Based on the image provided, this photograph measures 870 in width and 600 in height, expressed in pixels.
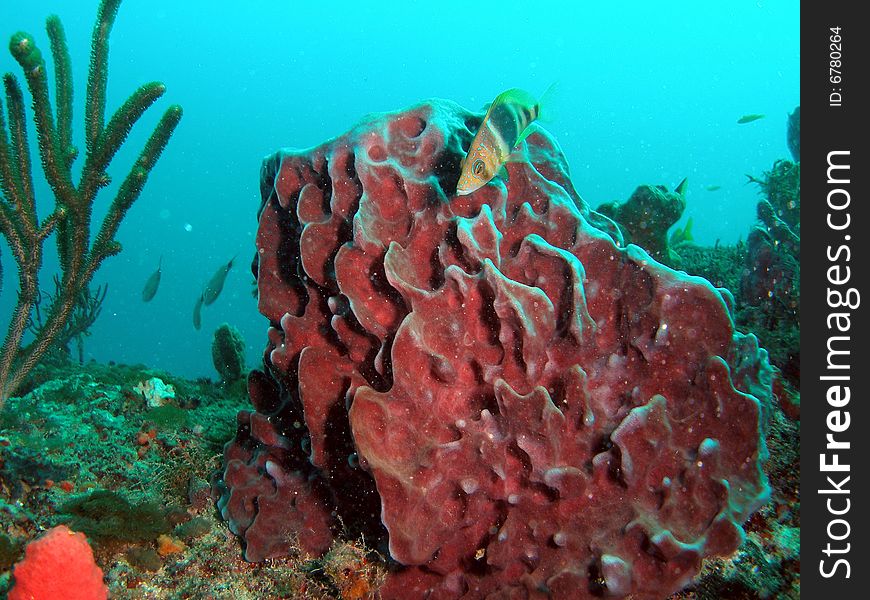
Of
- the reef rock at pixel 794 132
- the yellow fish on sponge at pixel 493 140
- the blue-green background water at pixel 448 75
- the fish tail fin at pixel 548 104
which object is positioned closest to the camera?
the yellow fish on sponge at pixel 493 140

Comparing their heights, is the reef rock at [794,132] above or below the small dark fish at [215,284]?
above

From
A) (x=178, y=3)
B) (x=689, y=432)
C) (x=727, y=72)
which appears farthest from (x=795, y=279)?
(x=727, y=72)

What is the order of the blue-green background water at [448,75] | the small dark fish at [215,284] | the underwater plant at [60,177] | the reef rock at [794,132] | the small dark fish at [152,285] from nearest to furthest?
the underwater plant at [60,177] → the small dark fish at [215,284] → the reef rock at [794,132] → the small dark fish at [152,285] → the blue-green background water at [448,75]

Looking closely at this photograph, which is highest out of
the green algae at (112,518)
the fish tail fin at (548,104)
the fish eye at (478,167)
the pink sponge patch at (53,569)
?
the fish tail fin at (548,104)

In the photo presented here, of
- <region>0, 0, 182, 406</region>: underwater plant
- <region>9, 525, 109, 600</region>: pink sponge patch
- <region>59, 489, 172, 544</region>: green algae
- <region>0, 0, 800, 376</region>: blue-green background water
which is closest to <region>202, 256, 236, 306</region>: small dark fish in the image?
<region>0, 0, 182, 406</region>: underwater plant

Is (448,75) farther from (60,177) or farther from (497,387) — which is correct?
(497,387)

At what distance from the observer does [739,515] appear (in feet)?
8.25

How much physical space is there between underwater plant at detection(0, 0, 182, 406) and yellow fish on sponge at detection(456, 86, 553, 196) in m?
3.58

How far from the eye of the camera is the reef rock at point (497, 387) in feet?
8.09

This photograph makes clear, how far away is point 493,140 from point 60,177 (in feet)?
13.9

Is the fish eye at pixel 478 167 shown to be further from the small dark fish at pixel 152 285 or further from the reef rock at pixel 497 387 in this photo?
the small dark fish at pixel 152 285

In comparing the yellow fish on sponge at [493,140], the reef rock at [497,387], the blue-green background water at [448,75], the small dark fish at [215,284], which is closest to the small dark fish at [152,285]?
the small dark fish at [215,284]

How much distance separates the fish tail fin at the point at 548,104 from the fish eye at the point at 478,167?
1.92 ft

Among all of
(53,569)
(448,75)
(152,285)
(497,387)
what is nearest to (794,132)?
(497,387)
